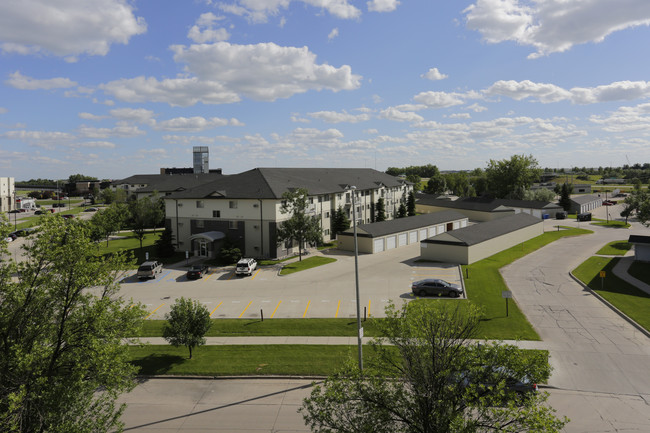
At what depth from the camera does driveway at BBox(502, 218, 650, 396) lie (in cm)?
1797

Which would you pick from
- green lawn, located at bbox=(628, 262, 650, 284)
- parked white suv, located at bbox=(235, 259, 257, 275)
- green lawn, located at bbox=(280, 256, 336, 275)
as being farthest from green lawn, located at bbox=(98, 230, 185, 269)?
green lawn, located at bbox=(628, 262, 650, 284)

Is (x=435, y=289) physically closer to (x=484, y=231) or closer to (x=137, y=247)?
(x=484, y=231)

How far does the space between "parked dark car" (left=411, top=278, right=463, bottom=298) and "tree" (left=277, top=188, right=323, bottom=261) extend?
1715cm

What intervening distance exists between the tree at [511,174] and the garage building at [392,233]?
57.6 meters

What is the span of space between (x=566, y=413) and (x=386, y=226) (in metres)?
39.9

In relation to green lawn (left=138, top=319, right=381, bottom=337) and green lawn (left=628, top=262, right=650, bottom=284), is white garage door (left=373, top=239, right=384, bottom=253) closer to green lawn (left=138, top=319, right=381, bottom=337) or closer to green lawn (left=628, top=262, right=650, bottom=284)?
green lawn (left=138, top=319, right=381, bottom=337)

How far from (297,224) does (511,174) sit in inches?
3517

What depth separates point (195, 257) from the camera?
49.8 metres

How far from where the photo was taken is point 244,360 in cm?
2055

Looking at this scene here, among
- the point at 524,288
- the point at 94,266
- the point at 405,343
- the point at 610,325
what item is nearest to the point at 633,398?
the point at 610,325

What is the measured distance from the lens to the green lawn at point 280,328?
949 inches

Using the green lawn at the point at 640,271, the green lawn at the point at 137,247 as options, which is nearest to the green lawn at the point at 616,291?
the green lawn at the point at 640,271

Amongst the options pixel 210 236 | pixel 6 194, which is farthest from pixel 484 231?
pixel 6 194

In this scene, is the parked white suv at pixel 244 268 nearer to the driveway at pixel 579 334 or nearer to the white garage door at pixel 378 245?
the white garage door at pixel 378 245
